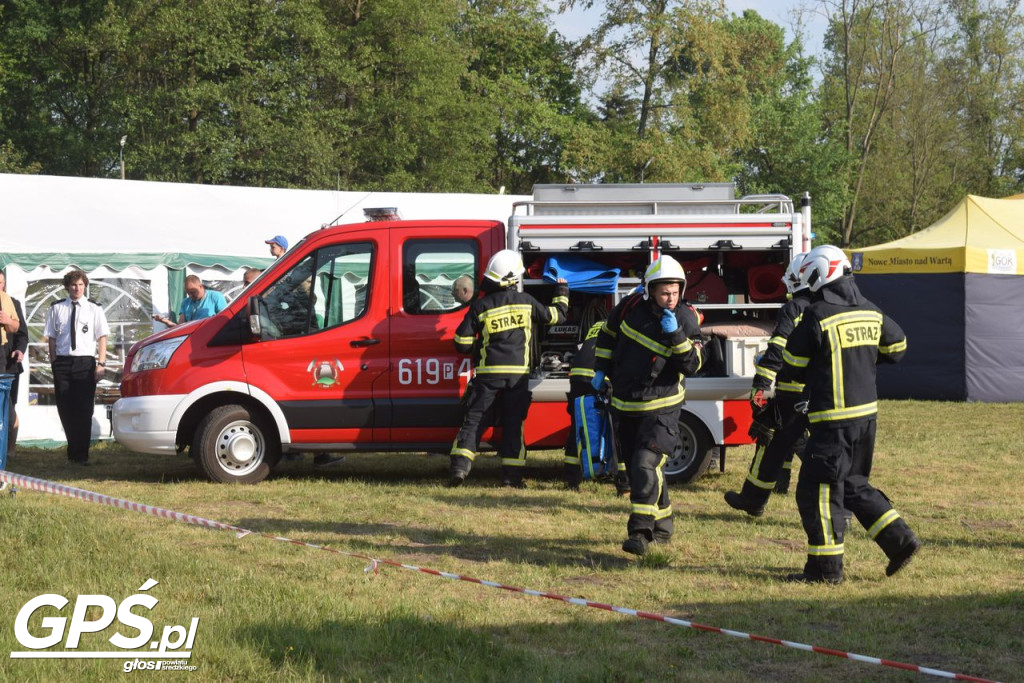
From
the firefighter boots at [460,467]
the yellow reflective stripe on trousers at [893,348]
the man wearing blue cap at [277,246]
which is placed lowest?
the firefighter boots at [460,467]

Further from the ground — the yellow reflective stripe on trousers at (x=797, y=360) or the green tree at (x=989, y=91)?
the green tree at (x=989, y=91)

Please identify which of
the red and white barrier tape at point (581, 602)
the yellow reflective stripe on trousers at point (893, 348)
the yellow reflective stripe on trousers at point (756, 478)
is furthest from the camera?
the yellow reflective stripe on trousers at point (756, 478)

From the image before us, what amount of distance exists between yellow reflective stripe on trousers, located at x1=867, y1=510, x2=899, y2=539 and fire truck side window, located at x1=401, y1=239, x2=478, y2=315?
174 inches

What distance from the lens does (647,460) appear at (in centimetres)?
702

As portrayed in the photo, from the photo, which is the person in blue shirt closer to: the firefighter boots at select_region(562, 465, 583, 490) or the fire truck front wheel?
the fire truck front wheel

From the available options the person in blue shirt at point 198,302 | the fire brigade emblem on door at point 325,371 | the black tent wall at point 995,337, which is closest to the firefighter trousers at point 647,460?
the fire brigade emblem on door at point 325,371

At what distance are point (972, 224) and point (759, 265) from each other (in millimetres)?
11287

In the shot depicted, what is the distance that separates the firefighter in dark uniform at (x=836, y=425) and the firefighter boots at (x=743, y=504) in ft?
5.55

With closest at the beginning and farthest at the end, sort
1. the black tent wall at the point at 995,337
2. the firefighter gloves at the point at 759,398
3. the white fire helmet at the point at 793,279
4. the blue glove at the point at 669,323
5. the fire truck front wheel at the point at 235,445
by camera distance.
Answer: the blue glove at the point at 669,323 → the firefighter gloves at the point at 759,398 → the white fire helmet at the point at 793,279 → the fire truck front wheel at the point at 235,445 → the black tent wall at the point at 995,337

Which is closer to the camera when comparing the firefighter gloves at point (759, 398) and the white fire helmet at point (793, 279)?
the firefighter gloves at point (759, 398)

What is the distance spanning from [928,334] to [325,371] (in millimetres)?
12910

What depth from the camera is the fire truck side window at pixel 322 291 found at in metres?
9.84

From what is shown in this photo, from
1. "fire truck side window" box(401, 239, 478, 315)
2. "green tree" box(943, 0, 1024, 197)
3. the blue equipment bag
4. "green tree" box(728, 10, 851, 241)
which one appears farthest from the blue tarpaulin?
"green tree" box(943, 0, 1024, 197)

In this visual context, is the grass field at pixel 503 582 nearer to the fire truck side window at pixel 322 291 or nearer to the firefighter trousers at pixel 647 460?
the firefighter trousers at pixel 647 460
